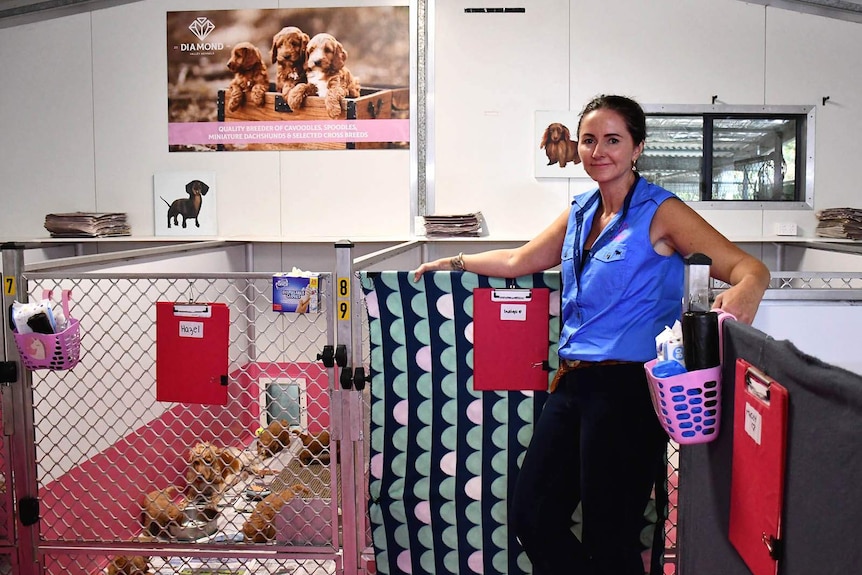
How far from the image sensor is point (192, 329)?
2.24 meters

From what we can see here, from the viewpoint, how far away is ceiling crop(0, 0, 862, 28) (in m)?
4.78

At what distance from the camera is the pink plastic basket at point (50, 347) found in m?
2.22

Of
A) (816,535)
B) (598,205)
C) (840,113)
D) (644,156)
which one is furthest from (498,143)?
(816,535)

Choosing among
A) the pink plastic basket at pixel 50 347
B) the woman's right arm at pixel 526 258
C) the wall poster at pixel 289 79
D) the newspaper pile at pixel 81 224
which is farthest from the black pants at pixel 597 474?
the newspaper pile at pixel 81 224

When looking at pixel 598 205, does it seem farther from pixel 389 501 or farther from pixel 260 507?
pixel 260 507

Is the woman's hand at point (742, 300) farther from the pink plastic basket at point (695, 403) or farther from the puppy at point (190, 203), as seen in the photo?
the puppy at point (190, 203)

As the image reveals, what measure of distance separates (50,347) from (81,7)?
3.68 metres

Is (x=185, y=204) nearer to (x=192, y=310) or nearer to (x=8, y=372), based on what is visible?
(x=8, y=372)

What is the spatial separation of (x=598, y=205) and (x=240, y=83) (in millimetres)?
3650

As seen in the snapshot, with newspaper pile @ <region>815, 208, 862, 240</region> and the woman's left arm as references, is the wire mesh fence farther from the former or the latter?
newspaper pile @ <region>815, 208, 862, 240</region>

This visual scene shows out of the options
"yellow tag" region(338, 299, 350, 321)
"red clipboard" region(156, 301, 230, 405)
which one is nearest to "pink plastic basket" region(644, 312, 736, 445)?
"yellow tag" region(338, 299, 350, 321)

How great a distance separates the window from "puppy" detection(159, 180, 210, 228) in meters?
3.04

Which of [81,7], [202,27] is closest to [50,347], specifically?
[202,27]

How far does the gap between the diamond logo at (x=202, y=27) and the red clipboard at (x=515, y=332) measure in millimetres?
3733
